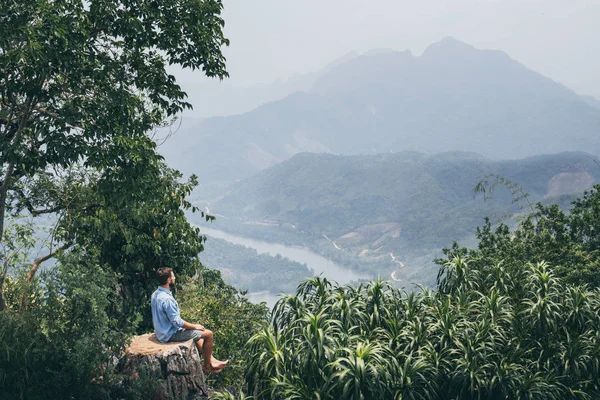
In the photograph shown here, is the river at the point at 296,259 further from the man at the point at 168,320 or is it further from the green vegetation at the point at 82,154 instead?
the man at the point at 168,320

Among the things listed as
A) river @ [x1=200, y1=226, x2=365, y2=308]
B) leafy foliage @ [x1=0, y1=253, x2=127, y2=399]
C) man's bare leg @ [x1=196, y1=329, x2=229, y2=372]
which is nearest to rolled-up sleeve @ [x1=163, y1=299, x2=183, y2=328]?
man's bare leg @ [x1=196, y1=329, x2=229, y2=372]

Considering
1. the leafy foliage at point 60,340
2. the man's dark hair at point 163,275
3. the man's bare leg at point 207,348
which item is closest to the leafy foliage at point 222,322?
the man's bare leg at point 207,348

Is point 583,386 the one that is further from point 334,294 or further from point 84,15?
point 84,15

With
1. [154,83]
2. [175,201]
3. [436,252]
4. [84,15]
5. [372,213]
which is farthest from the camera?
[372,213]

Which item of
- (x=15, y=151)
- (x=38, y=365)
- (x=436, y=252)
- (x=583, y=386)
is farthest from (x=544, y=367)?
(x=436, y=252)

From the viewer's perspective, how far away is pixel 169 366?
631 centimetres

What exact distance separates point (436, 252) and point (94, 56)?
4563 inches

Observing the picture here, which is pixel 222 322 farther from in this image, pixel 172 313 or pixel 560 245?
pixel 560 245

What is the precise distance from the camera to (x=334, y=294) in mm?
7020

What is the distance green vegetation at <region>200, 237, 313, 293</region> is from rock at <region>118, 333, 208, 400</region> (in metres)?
118

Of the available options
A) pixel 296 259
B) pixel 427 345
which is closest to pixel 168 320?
pixel 427 345

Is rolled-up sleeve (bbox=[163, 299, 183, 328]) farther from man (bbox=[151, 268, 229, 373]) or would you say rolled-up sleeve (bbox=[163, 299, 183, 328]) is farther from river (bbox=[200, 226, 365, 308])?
river (bbox=[200, 226, 365, 308])

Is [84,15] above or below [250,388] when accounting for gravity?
above

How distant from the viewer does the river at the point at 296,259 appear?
12657 centimetres
